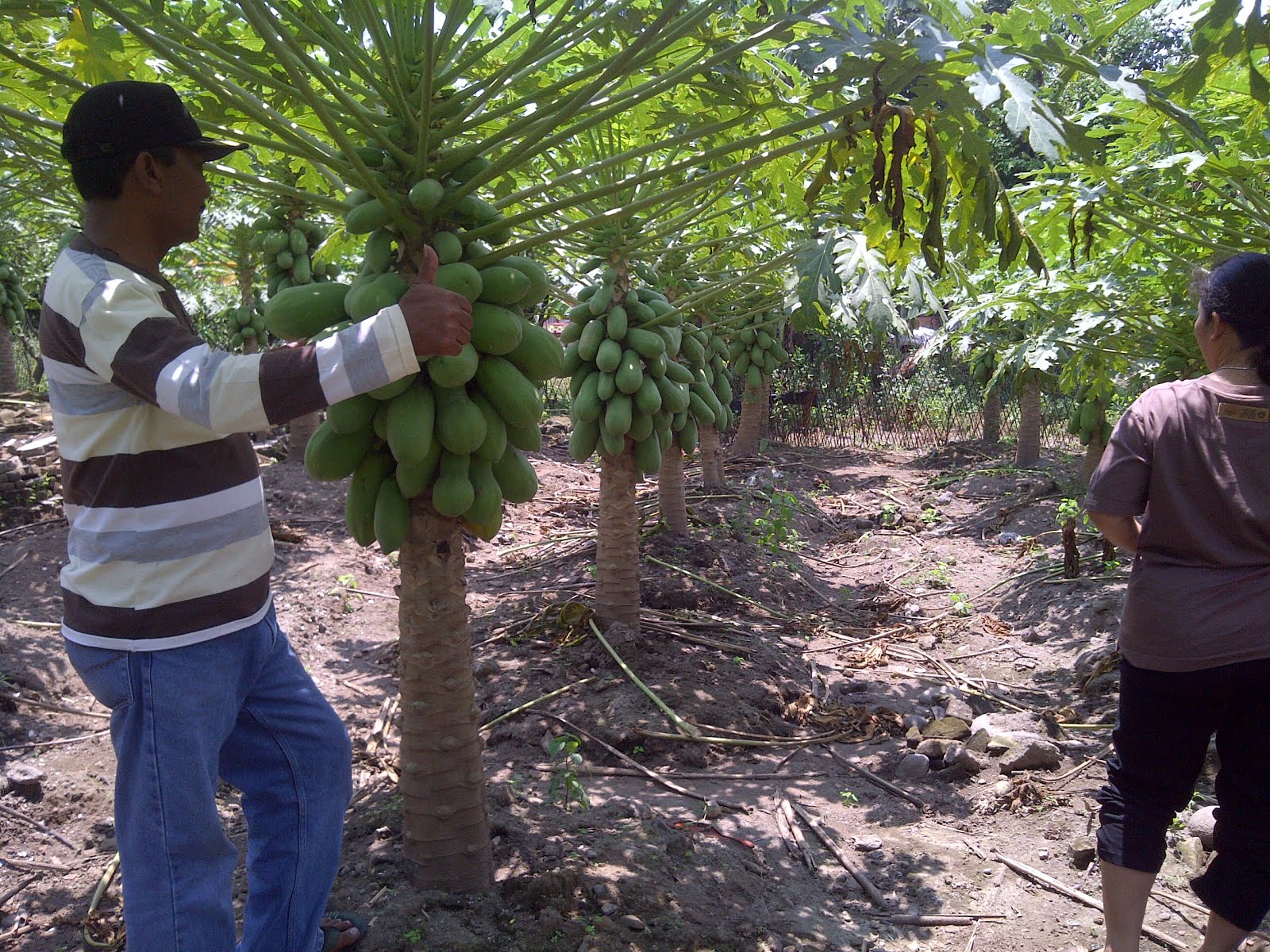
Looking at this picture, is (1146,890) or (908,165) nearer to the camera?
(1146,890)

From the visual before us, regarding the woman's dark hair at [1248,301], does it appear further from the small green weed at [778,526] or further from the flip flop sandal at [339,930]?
the small green weed at [778,526]

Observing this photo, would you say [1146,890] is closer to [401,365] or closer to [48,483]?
[401,365]

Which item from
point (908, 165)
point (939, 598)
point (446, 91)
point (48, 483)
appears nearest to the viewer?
point (446, 91)

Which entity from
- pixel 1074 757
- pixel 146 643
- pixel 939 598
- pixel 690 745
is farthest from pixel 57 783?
pixel 939 598

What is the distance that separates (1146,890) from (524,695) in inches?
107

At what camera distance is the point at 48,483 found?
24.3 ft

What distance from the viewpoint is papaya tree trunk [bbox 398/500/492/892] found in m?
2.44

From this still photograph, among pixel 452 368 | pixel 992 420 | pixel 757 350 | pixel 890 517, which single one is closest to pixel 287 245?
pixel 757 350

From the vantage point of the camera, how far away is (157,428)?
73.4 inches

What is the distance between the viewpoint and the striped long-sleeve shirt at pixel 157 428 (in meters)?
1.70

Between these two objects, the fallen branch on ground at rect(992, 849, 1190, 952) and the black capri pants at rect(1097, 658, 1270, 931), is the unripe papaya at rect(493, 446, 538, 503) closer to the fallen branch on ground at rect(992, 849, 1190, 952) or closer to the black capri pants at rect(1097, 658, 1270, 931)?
the black capri pants at rect(1097, 658, 1270, 931)

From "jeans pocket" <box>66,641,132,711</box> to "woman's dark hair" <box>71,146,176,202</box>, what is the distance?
3.00 feet

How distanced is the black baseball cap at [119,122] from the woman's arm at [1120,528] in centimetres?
235

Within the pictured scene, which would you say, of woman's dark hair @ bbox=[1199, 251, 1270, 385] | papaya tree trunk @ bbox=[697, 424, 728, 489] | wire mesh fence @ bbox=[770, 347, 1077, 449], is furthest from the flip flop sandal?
wire mesh fence @ bbox=[770, 347, 1077, 449]
